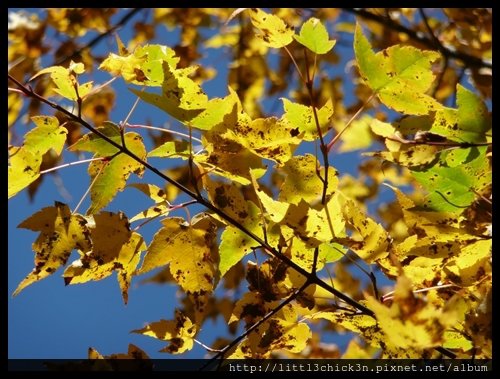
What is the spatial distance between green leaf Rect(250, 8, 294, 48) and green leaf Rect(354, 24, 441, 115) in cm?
12

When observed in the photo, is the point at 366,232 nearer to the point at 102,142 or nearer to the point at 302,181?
the point at 302,181

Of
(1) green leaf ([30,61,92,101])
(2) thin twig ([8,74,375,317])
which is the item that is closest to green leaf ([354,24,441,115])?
(2) thin twig ([8,74,375,317])

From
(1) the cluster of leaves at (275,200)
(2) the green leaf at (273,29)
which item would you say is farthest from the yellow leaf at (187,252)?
(2) the green leaf at (273,29)

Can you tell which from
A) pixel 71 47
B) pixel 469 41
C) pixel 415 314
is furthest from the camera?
pixel 71 47

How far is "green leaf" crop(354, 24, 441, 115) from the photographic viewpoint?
25.4 inches

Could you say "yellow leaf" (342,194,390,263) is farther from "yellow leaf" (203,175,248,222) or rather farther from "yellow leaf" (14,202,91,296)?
"yellow leaf" (14,202,91,296)

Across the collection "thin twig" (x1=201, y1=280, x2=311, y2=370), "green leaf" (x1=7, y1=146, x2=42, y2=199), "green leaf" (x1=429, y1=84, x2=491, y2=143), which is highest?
"green leaf" (x1=7, y1=146, x2=42, y2=199)

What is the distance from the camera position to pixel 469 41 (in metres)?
1.97

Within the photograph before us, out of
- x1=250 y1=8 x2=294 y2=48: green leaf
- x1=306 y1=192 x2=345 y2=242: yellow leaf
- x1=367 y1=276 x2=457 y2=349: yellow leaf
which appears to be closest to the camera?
x1=367 y1=276 x2=457 y2=349: yellow leaf

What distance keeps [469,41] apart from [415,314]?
5.66 ft

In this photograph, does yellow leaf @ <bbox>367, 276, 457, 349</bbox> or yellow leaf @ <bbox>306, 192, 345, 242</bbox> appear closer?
yellow leaf @ <bbox>367, 276, 457, 349</bbox>

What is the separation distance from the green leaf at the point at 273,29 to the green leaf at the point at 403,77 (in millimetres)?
121

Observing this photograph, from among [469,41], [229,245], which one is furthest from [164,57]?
[469,41]
